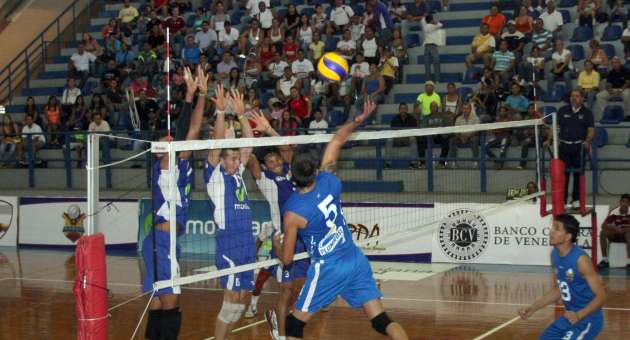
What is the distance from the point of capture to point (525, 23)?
74.0ft

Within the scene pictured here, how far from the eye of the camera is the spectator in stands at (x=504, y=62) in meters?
21.4

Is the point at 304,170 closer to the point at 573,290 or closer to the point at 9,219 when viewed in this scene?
the point at 573,290

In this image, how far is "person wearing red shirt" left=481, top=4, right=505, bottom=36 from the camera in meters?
23.0

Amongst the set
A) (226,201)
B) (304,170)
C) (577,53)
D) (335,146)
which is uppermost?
(577,53)

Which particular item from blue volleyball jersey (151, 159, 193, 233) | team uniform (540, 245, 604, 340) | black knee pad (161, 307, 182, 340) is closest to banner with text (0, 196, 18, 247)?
blue volleyball jersey (151, 159, 193, 233)

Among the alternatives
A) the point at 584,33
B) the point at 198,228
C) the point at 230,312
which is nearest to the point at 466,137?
the point at 584,33

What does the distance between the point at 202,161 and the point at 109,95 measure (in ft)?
15.9

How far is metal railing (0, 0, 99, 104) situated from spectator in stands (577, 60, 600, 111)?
53.1 ft

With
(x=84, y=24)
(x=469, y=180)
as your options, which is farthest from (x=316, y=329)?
(x=84, y=24)

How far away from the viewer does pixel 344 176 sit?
20.4 m

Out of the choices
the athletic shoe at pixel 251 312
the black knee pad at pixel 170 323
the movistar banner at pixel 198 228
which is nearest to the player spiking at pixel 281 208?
the black knee pad at pixel 170 323

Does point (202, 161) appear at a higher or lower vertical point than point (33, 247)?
higher

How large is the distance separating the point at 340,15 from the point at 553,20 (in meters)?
5.73

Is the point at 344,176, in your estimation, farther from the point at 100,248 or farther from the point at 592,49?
the point at 100,248
